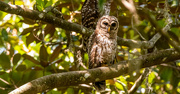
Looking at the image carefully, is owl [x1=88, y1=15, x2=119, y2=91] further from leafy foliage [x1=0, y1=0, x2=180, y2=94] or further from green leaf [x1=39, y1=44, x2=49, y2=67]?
green leaf [x1=39, y1=44, x2=49, y2=67]

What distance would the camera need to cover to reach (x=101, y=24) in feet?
11.7

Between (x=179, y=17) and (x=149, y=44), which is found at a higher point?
(x=179, y=17)

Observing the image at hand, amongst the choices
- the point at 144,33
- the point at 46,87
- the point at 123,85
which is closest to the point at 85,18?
the point at 144,33

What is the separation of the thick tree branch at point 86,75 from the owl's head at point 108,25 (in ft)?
2.87

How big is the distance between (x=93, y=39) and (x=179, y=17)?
149 centimetres

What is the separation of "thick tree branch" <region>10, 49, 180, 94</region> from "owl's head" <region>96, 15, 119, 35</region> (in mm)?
876

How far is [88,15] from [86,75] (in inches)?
74.6

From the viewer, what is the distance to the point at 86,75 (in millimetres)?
2133

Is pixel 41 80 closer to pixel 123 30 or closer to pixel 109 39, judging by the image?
pixel 109 39

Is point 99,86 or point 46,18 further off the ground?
point 46,18

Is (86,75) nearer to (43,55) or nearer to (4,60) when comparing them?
(4,60)

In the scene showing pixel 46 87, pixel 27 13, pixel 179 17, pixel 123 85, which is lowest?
pixel 123 85

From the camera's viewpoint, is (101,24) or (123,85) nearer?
(123,85)

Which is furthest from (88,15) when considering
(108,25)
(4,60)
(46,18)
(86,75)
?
(86,75)
